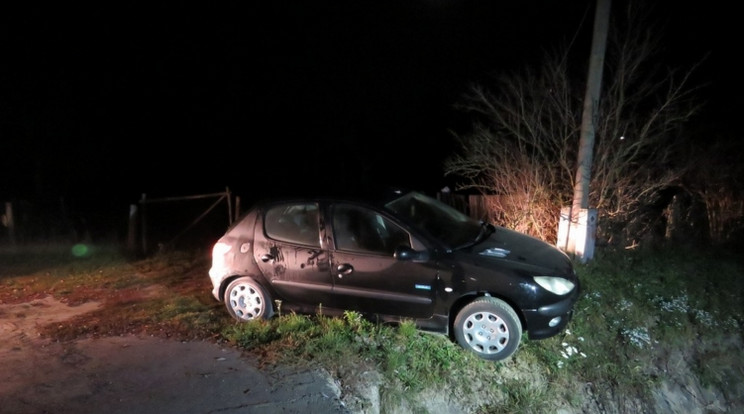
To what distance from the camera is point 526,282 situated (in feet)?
15.4

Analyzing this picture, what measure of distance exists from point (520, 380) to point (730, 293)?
14.6 ft

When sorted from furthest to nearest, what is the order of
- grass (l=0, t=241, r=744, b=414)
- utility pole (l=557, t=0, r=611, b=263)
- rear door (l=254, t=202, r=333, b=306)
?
utility pole (l=557, t=0, r=611, b=263), rear door (l=254, t=202, r=333, b=306), grass (l=0, t=241, r=744, b=414)

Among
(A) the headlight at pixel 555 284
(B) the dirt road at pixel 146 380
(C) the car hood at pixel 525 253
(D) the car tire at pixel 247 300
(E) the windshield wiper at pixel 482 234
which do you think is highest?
(E) the windshield wiper at pixel 482 234

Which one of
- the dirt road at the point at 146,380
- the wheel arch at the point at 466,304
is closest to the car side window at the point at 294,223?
the dirt road at the point at 146,380

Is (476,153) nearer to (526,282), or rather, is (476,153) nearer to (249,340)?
(526,282)

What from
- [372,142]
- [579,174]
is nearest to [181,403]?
[579,174]

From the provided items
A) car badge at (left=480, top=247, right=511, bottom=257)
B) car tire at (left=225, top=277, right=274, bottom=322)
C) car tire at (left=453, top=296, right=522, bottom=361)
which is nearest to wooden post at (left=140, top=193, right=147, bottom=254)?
car tire at (left=225, top=277, right=274, bottom=322)

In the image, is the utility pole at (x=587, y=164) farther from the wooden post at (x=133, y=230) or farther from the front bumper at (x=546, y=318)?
the wooden post at (x=133, y=230)

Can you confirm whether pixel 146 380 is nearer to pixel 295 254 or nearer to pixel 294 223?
pixel 295 254

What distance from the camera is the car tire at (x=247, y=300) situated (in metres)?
5.59

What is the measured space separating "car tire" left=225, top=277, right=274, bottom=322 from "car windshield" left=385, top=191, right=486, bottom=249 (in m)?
1.70

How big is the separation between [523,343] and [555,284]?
0.73 m

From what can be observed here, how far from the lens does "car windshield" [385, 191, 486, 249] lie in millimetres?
5223

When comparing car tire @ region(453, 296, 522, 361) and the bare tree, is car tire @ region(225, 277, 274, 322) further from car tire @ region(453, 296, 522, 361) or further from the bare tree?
the bare tree
